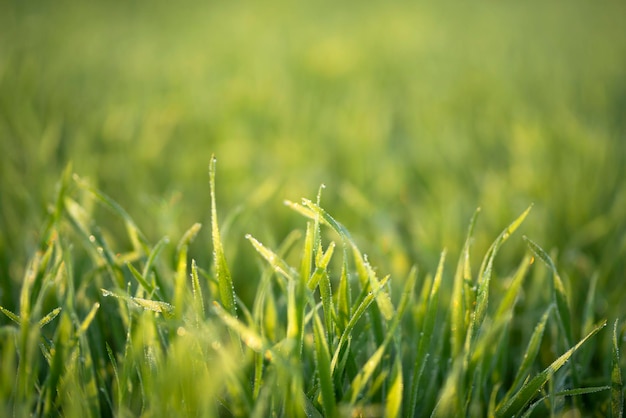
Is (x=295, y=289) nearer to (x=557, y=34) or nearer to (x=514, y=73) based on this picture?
(x=514, y=73)

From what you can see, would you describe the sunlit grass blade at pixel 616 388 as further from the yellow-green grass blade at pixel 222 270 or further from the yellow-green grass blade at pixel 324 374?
the yellow-green grass blade at pixel 222 270

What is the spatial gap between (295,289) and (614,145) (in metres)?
1.05

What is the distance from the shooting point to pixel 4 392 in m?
0.41

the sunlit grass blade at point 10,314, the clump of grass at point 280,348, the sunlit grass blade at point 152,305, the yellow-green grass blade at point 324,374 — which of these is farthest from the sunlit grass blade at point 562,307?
the sunlit grass blade at point 10,314

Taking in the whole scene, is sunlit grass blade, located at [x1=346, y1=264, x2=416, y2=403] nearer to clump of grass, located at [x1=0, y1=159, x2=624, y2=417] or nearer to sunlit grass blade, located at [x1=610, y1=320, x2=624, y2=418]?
clump of grass, located at [x1=0, y1=159, x2=624, y2=417]

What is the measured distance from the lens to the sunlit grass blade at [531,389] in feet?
1.59

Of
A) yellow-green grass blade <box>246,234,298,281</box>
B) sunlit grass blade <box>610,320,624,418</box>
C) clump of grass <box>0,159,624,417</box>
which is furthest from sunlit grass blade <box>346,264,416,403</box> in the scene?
sunlit grass blade <box>610,320,624,418</box>

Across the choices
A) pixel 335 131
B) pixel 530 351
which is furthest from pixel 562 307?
pixel 335 131

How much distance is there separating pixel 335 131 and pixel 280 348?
37.6 inches

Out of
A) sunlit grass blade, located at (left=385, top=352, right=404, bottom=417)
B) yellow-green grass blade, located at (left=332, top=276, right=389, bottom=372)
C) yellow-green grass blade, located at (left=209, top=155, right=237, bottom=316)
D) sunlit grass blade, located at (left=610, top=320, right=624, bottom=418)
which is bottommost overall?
sunlit grass blade, located at (left=610, top=320, right=624, bottom=418)

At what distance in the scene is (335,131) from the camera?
138cm

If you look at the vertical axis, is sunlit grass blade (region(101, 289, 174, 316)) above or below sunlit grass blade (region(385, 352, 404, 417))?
above

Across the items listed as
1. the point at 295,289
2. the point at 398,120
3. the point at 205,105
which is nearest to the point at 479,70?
the point at 398,120

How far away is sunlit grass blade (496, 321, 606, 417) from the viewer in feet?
1.59
